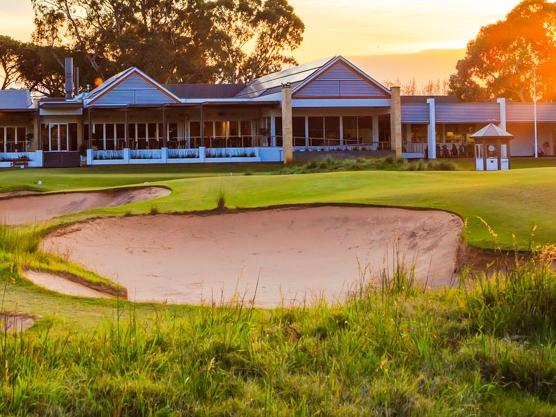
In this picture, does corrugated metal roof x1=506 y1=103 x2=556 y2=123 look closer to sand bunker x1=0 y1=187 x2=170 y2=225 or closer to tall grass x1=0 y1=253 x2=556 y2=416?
sand bunker x1=0 y1=187 x2=170 y2=225

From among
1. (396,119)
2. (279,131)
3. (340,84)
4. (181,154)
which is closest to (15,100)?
(181,154)

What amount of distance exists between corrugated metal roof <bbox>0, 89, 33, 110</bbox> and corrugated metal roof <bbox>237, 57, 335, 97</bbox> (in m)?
15.9

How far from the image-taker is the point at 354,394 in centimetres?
501

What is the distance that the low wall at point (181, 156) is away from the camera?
45438 mm

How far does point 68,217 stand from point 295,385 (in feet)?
41.3

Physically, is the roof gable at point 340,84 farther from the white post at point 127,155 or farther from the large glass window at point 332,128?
the white post at point 127,155

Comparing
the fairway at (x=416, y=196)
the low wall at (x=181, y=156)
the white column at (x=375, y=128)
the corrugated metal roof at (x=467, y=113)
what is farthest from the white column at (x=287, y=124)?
the fairway at (x=416, y=196)

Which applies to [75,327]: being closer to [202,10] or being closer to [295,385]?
[295,385]

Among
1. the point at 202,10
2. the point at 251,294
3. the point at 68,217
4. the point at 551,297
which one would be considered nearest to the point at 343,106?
the point at 202,10

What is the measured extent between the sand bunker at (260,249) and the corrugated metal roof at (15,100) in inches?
1408

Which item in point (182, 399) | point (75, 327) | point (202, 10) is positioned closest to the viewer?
point (182, 399)

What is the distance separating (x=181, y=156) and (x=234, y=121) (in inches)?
268

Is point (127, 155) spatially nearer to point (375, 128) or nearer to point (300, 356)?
point (375, 128)

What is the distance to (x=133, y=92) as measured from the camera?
158 ft
